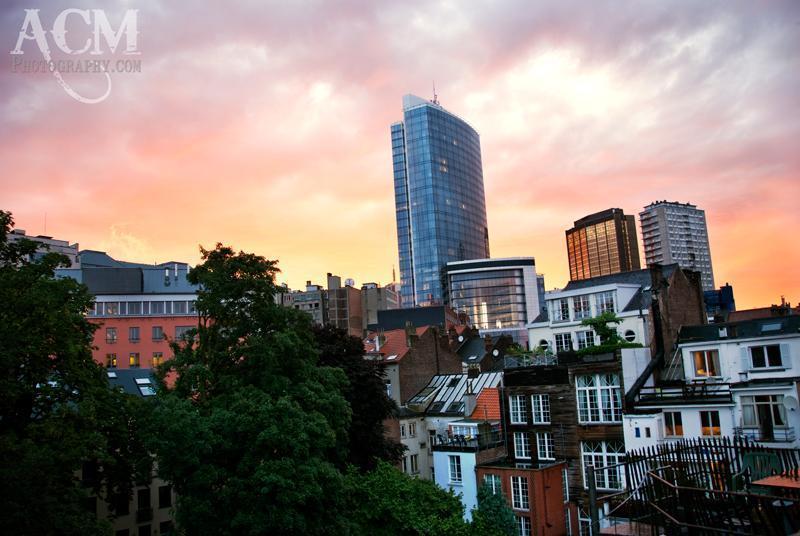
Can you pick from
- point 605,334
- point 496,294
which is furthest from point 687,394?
point 496,294

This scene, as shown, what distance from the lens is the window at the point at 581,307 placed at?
47.9 meters

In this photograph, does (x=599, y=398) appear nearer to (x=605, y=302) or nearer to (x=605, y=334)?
(x=605, y=334)

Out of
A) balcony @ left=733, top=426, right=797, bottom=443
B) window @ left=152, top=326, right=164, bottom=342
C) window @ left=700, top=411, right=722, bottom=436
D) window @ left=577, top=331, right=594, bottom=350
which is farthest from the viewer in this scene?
window @ left=152, top=326, right=164, bottom=342

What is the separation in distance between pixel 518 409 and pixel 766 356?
16.6m

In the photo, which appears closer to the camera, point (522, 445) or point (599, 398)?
point (599, 398)

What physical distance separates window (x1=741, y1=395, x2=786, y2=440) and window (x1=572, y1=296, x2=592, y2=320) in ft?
47.7

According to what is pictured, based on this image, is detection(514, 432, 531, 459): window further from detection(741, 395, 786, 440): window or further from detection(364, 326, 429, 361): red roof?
detection(364, 326, 429, 361): red roof

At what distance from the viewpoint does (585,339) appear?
4756cm

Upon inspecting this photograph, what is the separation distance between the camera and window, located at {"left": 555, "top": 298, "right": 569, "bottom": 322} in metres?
49.6

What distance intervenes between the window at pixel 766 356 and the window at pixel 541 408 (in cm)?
1329

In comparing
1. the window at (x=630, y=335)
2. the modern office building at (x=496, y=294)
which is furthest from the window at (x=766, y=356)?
the modern office building at (x=496, y=294)

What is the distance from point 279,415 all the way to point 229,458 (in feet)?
12.1

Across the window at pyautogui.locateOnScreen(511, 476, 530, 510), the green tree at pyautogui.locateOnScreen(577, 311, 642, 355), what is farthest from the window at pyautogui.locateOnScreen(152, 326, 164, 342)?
the green tree at pyautogui.locateOnScreen(577, 311, 642, 355)

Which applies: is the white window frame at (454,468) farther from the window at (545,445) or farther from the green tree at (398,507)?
the green tree at (398,507)
